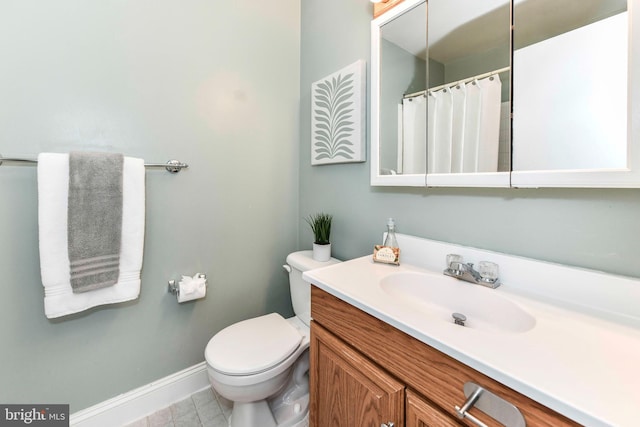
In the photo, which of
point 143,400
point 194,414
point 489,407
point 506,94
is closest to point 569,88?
point 506,94

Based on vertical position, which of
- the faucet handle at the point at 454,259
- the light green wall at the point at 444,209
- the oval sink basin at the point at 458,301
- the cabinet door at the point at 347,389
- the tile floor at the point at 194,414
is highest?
the light green wall at the point at 444,209

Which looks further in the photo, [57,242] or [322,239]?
[322,239]

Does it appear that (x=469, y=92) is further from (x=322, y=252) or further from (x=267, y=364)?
(x=267, y=364)

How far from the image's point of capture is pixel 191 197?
1356 millimetres

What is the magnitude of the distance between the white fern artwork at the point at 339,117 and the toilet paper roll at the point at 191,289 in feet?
2.96

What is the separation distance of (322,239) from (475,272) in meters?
0.74

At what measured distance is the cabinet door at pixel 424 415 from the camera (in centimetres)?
54

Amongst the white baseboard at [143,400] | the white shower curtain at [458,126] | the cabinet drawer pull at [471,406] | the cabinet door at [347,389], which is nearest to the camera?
the cabinet drawer pull at [471,406]

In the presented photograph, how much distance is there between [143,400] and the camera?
1280 mm

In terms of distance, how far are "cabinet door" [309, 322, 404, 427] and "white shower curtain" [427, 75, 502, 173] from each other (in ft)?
2.36

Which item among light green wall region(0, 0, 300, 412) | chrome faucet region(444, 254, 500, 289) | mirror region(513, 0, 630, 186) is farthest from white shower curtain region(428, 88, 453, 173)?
light green wall region(0, 0, 300, 412)

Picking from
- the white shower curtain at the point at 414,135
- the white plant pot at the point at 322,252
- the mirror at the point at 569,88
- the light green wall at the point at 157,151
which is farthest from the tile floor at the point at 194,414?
the mirror at the point at 569,88

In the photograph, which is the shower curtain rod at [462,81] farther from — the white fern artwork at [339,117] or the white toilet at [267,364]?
the white toilet at [267,364]

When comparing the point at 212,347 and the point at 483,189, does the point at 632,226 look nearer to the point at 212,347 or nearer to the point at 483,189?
the point at 483,189
